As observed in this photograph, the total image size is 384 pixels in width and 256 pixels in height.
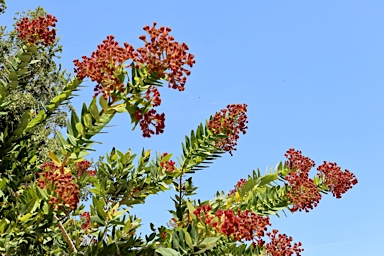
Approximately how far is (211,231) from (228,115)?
4.20 ft

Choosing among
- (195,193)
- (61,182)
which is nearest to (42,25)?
(61,182)

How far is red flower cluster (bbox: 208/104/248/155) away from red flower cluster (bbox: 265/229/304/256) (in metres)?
0.85

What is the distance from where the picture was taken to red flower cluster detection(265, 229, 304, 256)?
4.26 meters

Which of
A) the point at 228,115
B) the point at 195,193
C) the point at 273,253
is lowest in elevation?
the point at 273,253

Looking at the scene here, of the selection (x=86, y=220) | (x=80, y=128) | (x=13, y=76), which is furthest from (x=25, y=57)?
(x=86, y=220)

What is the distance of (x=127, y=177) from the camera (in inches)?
178

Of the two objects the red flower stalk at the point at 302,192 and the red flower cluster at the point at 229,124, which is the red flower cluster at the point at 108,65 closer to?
the red flower cluster at the point at 229,124

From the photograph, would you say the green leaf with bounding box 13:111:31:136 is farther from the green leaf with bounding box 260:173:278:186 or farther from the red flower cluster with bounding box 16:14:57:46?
the green leaf with bounding box 260:173:278:186

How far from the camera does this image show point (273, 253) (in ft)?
14.2

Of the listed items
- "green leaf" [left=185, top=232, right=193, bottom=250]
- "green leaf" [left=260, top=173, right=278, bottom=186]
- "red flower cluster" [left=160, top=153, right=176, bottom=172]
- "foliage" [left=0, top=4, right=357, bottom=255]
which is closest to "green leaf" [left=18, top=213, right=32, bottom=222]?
"foliage" [left=0, top=4, right=357, bottom=255]

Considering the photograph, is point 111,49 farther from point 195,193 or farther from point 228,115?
point 195,193

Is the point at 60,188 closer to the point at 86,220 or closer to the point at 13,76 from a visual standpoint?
the point at 13,76

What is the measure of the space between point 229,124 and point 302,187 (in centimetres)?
91

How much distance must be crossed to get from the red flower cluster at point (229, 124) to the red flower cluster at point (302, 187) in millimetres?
658
